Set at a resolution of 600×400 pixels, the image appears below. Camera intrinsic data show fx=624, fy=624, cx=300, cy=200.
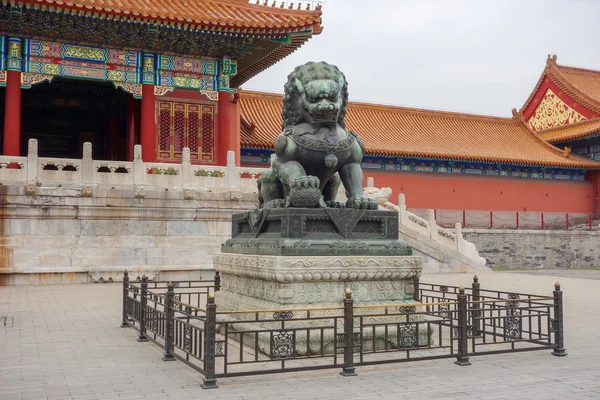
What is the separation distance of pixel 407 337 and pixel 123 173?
10572 mm

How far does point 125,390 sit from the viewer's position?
4.95 meters

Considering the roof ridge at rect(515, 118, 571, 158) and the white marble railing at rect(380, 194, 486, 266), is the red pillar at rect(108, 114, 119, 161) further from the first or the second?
the roof ridge at rect(515, 118, 571, 158)

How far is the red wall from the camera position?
27094mm

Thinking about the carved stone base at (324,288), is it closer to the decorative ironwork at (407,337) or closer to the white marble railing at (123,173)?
the decorative ironwork at (407,337)

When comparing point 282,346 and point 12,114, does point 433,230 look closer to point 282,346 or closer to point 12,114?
point 12,114

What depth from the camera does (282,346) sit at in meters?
5.51

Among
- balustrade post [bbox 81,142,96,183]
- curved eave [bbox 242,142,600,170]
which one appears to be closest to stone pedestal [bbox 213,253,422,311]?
balustrade post [bbox 81,142,96,183]

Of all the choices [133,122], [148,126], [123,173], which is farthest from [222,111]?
[123,173]

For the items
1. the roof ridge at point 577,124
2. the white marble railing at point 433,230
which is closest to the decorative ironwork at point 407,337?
the white marble railing at point 433,230

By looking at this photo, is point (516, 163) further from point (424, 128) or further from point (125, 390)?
point (125, 390)

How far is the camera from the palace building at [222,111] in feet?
55.4

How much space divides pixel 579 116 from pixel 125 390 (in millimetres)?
32333

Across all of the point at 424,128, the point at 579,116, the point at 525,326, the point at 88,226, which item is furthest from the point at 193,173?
the point at 579,116

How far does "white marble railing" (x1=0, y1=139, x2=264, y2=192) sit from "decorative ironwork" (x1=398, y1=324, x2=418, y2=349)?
1022 cm
